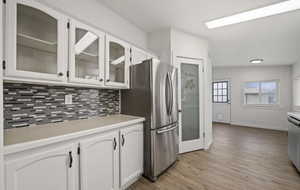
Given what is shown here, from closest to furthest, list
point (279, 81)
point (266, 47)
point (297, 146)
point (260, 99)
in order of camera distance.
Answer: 1. point (297, 146)
2. point (266, 47)
3. point (279, 81)
4. point (260, 99)

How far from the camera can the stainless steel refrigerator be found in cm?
209

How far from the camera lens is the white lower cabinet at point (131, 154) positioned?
1.79m

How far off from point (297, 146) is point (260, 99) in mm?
4577

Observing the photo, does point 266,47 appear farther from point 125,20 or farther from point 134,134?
point 134,134

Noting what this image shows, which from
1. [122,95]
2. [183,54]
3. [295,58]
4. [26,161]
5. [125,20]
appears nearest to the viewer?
[26,161]

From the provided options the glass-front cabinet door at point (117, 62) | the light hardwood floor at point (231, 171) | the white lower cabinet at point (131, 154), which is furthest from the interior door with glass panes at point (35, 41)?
the light hardwood floor at point (231, 171)

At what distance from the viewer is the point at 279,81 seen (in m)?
5.82

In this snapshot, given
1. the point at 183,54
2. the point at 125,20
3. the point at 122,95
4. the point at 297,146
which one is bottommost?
the point at 297,146

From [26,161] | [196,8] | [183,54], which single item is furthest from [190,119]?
[26,161]

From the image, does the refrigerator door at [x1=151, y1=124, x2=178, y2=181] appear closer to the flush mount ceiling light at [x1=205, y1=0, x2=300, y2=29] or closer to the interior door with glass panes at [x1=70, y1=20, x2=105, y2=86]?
the interior door with glass panes at [x1=70, y1=20, x2=105, y2=86]

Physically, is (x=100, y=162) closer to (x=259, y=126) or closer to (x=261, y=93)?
(x=259, y=126)

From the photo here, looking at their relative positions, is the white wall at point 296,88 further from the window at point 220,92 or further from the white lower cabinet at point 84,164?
the white lower cabinet at point 84,164

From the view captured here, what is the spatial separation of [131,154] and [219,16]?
8.49ft

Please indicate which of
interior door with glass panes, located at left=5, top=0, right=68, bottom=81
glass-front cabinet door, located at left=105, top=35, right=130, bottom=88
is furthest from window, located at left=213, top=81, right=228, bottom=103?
interior door with glass panes, located at left=5, top=0, right=68, bottom=81
